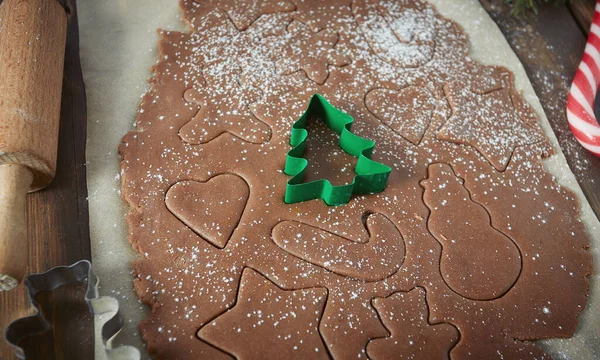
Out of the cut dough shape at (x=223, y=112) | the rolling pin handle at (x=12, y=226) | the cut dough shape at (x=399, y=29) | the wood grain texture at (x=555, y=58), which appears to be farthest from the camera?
the cut dough shape at (x=399, y=29)

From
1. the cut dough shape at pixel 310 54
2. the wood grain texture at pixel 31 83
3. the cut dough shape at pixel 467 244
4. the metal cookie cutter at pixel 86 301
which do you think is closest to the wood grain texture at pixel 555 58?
the cut dough shape at pixel 467 244

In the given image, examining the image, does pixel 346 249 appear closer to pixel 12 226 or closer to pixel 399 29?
pixel 12 226

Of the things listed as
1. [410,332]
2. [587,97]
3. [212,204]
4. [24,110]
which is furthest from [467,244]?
[24,110]

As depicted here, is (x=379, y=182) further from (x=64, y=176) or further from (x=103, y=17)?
(x=103, y=17)

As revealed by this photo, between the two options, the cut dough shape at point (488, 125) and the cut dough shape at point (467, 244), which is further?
the cut dough shape at point (488, 125)

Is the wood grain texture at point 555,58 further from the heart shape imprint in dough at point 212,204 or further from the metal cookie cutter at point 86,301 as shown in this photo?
the metal cookie cutter at point 86,301

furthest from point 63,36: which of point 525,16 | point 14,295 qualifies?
point 525,16

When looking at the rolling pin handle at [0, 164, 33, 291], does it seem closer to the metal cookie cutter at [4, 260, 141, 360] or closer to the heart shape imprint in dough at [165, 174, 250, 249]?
the metal cookie cutter at [4, 260, 141, 360]
